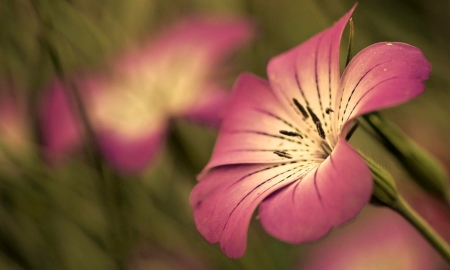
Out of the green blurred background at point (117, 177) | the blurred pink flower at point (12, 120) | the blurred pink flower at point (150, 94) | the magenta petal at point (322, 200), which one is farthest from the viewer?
the blurred pink flower at point (12, 120)

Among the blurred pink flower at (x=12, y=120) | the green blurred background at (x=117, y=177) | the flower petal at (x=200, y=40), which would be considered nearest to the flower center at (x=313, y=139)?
the green blurred background at (x=117, y=177)

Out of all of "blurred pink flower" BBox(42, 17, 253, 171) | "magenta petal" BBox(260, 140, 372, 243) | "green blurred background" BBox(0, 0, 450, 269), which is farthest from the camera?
"blurred pink flower" BBox(42, 17, 253, 171)

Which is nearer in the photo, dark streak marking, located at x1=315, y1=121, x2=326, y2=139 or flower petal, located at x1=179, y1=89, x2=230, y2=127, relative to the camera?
dark streak marking, located at x1=315, y1=121, x2=326, y2=139

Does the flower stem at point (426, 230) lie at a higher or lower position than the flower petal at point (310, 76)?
lower

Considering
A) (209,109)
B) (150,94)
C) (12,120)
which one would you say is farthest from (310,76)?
(12,120)

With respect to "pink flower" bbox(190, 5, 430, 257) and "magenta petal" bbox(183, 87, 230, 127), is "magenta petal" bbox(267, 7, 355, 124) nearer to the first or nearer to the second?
"pink flower" bbox(190, 5, 430, 257)

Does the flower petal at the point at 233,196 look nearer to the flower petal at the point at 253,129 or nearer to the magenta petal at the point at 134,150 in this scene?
the flower petal at the point at 253,129

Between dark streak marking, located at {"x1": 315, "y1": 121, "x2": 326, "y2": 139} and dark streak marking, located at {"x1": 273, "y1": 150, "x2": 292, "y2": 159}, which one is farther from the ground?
dark streak marking, located at {"x1": 315, "y1": 121, "x2": 326, "y2": 139}

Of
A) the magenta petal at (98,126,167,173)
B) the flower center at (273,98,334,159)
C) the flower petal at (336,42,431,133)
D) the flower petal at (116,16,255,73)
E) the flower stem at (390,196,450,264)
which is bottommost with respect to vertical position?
the magenta petal at (98,126,167,173)

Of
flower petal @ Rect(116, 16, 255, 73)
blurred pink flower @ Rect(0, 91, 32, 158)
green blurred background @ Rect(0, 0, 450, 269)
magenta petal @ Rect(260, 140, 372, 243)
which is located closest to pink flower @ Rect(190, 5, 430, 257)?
magenta petal @ Rect(260, 140, 372, 243)
